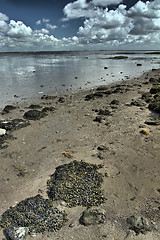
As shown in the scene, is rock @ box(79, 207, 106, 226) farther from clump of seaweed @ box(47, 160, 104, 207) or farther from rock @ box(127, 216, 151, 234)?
rock @ box(127, 216, 151, 234)

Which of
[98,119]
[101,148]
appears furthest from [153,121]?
[101,148]

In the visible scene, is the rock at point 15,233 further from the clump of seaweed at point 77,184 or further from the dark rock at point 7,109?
the dark rock at point 7,109

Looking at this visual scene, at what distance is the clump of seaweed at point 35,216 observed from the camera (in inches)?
189

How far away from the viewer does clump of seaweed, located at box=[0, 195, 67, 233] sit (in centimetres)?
480

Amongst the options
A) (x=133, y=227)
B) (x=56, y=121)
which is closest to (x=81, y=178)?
(x=133, y=227)

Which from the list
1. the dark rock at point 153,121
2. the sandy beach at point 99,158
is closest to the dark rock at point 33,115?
the sandy beach at point 99,158

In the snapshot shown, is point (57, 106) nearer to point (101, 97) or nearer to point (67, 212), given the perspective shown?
point (101, 97)

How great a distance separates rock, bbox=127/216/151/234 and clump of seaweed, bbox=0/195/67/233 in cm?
183

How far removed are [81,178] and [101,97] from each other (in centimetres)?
1165

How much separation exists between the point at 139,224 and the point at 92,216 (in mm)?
1261

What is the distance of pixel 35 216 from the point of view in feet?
16.5

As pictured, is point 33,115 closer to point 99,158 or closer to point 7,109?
point 7,109

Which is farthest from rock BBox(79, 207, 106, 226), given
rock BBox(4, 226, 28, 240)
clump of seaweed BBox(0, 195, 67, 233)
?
rock BBox(4, 226, 28, 240)

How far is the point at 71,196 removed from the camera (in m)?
5.68
